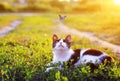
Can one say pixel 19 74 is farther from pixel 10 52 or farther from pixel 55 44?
pixel 10 52

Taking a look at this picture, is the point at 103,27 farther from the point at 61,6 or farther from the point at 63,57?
the point at 61,6

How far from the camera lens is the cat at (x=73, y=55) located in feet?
29.2

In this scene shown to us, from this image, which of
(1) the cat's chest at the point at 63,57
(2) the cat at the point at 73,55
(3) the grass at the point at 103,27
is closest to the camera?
(2) the cat at the point at 73,55

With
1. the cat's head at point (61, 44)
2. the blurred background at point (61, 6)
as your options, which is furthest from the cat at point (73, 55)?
the blurred background at point (61, 6)

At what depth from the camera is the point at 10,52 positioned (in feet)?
38.0

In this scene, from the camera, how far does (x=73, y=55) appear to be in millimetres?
9156

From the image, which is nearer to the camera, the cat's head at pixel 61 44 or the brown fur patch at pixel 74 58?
the cat's head at pixel 61 44

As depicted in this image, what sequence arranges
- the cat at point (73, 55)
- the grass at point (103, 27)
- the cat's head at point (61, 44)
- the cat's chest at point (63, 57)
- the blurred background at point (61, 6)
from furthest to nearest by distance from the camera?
the blurred background at point (61, 6), the grass at point (103, 27), the cat's chest at point (63, 57), the cat at point (73, 55), the cat's head at point (61, 44)

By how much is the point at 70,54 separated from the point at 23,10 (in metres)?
49.8

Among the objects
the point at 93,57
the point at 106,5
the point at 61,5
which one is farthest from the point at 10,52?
the point at 106,5

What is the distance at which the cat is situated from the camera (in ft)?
29.2

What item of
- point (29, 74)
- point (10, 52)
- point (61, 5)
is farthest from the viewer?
point (61, 5)

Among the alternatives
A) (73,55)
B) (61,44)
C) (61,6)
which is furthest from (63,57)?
(61,6)

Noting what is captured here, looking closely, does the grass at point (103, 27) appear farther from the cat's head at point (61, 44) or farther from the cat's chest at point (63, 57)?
the cat's head at point (61, 44)
